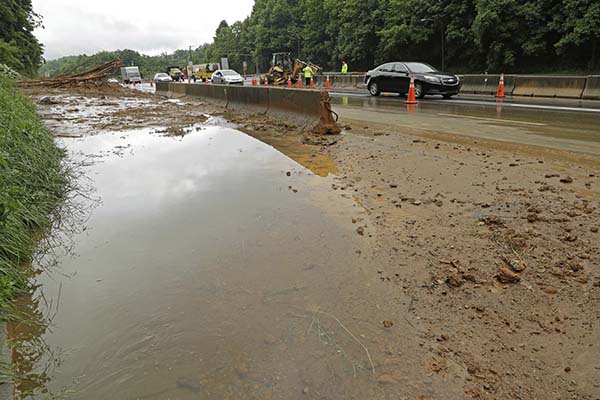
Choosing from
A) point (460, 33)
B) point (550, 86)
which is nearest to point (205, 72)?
point (460, 33)

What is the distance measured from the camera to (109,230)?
427 cm

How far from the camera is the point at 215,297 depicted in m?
2.97

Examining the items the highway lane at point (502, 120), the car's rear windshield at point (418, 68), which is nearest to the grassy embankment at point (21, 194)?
the highway lane at point (502, 120)

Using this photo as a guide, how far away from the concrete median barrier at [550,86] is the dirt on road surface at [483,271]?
37.3ft

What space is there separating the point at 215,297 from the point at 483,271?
2020mm

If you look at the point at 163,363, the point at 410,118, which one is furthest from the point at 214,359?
the point at 410,118

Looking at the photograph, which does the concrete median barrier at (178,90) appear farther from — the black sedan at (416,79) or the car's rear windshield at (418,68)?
the car's rear windshield at (418,68)

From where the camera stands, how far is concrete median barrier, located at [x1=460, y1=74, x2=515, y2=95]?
58.4 ft

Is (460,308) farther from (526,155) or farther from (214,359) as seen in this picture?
(526,155)

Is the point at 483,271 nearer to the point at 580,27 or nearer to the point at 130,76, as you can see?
the point at 580,27

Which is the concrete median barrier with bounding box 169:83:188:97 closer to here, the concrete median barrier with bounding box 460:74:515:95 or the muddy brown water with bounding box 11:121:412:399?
the concrete median barrier with bounding box 460:74:515:95

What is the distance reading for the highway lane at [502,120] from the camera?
7637mm

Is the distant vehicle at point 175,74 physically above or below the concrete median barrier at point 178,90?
above

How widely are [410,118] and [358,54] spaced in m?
36.1
